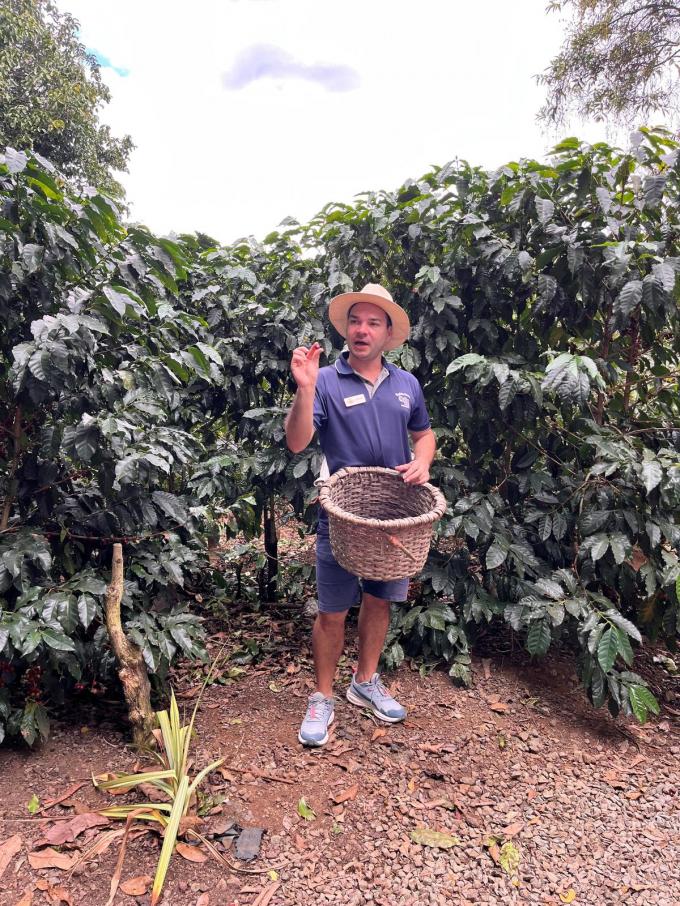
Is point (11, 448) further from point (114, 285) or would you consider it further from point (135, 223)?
point (135, 223)

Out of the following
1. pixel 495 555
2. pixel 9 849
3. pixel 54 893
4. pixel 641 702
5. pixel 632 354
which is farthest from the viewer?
pixel 632 354

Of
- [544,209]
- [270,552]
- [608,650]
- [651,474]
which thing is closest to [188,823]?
[608,650]

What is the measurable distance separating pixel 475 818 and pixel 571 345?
191 centimetres

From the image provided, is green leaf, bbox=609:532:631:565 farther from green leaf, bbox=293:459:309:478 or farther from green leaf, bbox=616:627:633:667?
green leaf, bbox=293:459:309:478

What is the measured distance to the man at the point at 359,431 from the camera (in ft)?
6.68

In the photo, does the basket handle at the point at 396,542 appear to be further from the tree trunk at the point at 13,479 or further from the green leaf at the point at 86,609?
the tree trunk at the point at 13,479

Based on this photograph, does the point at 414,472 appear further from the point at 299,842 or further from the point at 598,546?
the point at 299,842

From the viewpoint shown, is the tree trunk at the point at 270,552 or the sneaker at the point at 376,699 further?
the tree trunk at the point at 270,552

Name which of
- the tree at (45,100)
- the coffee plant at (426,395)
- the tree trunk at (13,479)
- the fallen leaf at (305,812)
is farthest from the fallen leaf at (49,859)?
the tree at (45,100)

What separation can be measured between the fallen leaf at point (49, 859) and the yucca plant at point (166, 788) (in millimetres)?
135

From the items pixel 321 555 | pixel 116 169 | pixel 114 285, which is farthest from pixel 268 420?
pixel 116 169

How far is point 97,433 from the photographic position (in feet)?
5.96

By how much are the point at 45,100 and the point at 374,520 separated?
12.4 metres

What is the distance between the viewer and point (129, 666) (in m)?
1.90
